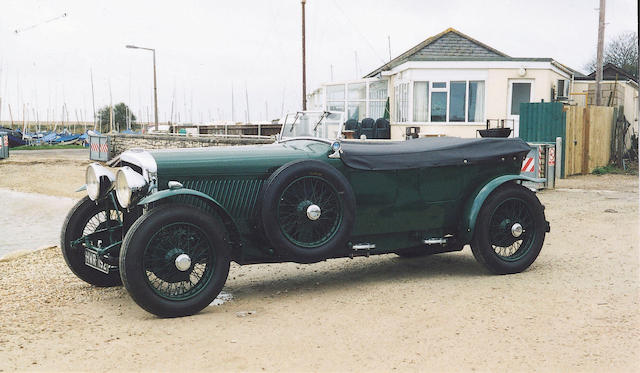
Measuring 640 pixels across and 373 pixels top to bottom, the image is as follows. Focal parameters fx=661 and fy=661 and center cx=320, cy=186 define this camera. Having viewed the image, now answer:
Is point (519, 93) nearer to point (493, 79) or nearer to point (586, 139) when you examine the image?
point (493, 79)

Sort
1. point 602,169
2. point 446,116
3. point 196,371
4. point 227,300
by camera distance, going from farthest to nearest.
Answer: point 446,116 → point 602,169 → point 227,300 → point 196,371

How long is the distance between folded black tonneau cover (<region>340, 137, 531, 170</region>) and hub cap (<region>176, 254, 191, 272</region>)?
182 cm

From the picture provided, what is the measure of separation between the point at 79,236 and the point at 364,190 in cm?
283

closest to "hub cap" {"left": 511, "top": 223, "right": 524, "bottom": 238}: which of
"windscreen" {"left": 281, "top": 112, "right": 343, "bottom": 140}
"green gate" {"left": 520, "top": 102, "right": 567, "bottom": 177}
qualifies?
"windscreen" {"left": 281, "top": 112, "right": 343, "bottom": 140}

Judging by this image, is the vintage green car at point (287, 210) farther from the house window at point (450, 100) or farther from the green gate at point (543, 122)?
the house window at point (450, 100)

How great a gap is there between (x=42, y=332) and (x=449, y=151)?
13.6ft

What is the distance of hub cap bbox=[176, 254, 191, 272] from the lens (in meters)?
5.37

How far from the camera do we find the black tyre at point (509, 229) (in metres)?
6.69

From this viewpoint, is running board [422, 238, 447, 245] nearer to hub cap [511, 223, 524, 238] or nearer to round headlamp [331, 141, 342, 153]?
hub cap [511, 223, 524, 238]

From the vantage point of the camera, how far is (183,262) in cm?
538

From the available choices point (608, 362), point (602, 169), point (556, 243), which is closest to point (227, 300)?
point (608, 362)

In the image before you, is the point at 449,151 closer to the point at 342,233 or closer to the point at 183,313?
the point at 342,233

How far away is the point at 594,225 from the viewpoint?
10047mm

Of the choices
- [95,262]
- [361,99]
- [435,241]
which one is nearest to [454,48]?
[361,99]
